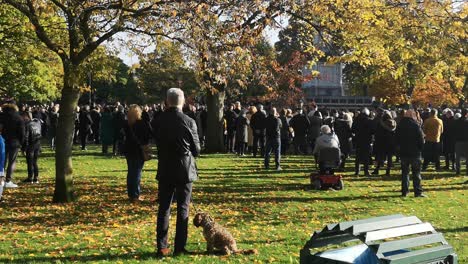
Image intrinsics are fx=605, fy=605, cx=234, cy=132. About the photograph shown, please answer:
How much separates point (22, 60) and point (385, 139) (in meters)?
13.4

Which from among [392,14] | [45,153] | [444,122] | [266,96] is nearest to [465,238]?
[392,14]

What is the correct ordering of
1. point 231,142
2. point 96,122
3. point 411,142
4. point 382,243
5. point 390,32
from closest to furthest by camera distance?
point 382,243 < point 411,142 < point 390,32 < point 231,142 < point 96,122

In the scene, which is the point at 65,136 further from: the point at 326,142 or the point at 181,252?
the point at 326,142

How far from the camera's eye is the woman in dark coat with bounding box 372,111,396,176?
56.3 feet

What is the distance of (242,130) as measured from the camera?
22688 mm

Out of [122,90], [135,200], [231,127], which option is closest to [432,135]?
[231,127]

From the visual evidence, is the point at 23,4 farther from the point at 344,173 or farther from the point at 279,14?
the point at 344,173

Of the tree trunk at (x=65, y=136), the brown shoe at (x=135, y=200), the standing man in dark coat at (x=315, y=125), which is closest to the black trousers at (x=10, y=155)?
the tree trunk at (x=65, y=136)

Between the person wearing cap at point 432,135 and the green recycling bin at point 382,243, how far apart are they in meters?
13.9

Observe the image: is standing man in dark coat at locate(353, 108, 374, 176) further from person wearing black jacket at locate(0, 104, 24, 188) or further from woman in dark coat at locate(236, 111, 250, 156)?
person wearing black jacket at locate(0, 104, 24, 188)

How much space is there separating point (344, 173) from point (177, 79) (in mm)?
49730

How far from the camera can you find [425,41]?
14.2 m

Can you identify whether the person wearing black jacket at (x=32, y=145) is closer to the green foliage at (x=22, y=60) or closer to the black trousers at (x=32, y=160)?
the black trousers at (x=32, y=160)

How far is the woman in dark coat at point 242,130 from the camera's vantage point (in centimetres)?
2241
